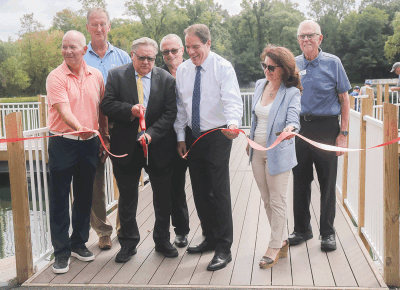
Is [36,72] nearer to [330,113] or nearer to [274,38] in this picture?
[274,38]

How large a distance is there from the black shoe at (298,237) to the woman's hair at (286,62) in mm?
1286

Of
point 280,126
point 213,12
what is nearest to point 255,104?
point 280,126

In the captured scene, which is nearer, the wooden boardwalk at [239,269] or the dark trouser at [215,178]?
the wooden boardwalk at [239,269]

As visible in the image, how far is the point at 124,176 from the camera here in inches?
125

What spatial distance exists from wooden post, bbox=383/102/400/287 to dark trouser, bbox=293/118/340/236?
623 millimetres

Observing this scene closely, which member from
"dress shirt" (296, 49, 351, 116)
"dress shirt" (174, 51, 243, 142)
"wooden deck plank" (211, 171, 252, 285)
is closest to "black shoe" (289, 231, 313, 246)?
"wooden deck plank" (211, 171, 252, 285)

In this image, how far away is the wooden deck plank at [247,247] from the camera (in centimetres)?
287

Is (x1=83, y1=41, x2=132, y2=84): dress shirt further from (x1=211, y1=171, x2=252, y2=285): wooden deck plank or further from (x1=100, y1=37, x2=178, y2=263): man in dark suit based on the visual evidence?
(x1=211, y1=171, x2=252, y2=285): wooden deck plank

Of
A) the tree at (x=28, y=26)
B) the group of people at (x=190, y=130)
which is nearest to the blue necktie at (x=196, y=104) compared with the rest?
the group of people at (x=190, y=130)

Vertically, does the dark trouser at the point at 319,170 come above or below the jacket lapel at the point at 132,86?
below

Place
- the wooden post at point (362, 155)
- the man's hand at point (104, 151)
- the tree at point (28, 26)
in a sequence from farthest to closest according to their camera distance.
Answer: the tree at point (28, 26), the wooden post at point (362, 155), the man's hand at point (104, 151)

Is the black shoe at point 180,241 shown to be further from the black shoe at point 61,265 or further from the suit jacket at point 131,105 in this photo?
the black shoe at point 61,265

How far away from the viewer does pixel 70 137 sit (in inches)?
120

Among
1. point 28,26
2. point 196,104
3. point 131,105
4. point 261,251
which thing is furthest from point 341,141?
point 28,26
